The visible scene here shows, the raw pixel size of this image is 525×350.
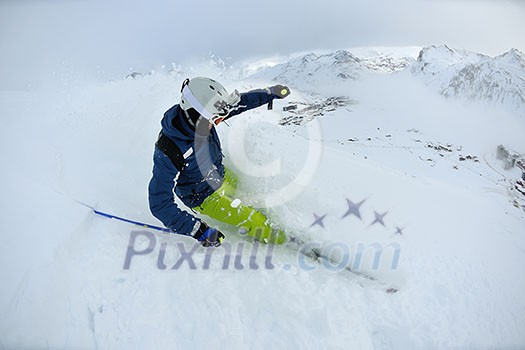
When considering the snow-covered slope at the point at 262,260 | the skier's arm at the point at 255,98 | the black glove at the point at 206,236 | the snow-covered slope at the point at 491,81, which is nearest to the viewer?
the snow-covered slope at the point at 262,260

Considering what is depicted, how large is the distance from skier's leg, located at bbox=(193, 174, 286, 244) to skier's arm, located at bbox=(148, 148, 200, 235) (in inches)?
24.9

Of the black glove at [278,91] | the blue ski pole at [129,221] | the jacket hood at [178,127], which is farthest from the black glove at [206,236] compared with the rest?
the black glove at [278,91]

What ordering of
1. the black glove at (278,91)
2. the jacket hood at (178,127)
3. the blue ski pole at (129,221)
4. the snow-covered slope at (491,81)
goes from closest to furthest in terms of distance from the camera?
1. the jacket hood at (178,127)
2. the blue ski pole at (129,221)
3. the black glove at (278,91)
4. the snow-covered slope at (491,81)

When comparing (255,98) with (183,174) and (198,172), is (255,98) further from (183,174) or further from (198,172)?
(183,174)

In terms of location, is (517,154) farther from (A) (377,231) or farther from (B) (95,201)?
(B) (95,201)

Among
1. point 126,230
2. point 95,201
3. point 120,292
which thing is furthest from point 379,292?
point 95,201

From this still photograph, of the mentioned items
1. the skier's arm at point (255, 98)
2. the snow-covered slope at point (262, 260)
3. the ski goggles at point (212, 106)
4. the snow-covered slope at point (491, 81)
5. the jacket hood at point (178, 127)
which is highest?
the ski goggles at point (212, 106)

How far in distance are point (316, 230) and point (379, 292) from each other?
118cm

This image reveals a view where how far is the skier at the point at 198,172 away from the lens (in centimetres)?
331

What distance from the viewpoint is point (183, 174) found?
3.84 meters

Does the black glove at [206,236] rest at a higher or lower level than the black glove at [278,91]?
lower

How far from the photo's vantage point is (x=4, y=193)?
4457mm

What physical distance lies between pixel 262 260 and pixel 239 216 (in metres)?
0.70

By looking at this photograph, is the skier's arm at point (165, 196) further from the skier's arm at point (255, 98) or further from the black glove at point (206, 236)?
the skier's arm at point (255, 98)
